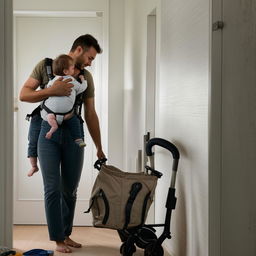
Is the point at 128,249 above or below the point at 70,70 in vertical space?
below

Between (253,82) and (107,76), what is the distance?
9.17 ft

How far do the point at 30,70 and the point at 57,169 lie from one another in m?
1.64

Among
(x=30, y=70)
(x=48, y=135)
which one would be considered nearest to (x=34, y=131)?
(x=48, y=135)

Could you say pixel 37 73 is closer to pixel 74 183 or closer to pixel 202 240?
pixel 74 183

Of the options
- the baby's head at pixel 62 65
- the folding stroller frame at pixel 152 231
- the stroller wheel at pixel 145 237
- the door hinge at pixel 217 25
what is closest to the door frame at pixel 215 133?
the door hinge at pixel 217 25

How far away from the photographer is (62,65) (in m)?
3.85

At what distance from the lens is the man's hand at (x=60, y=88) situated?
3.81 metres

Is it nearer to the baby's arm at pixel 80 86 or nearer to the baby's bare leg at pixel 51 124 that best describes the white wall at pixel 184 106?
the baby's arm at pixel 80 86

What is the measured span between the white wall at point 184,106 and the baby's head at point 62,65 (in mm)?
600

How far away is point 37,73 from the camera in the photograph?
4012 millimetres

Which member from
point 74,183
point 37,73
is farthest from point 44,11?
point 74,183

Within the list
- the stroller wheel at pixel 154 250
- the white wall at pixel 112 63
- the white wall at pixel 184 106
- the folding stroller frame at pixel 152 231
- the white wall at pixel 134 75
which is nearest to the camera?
the white wall at pixel 184 106
